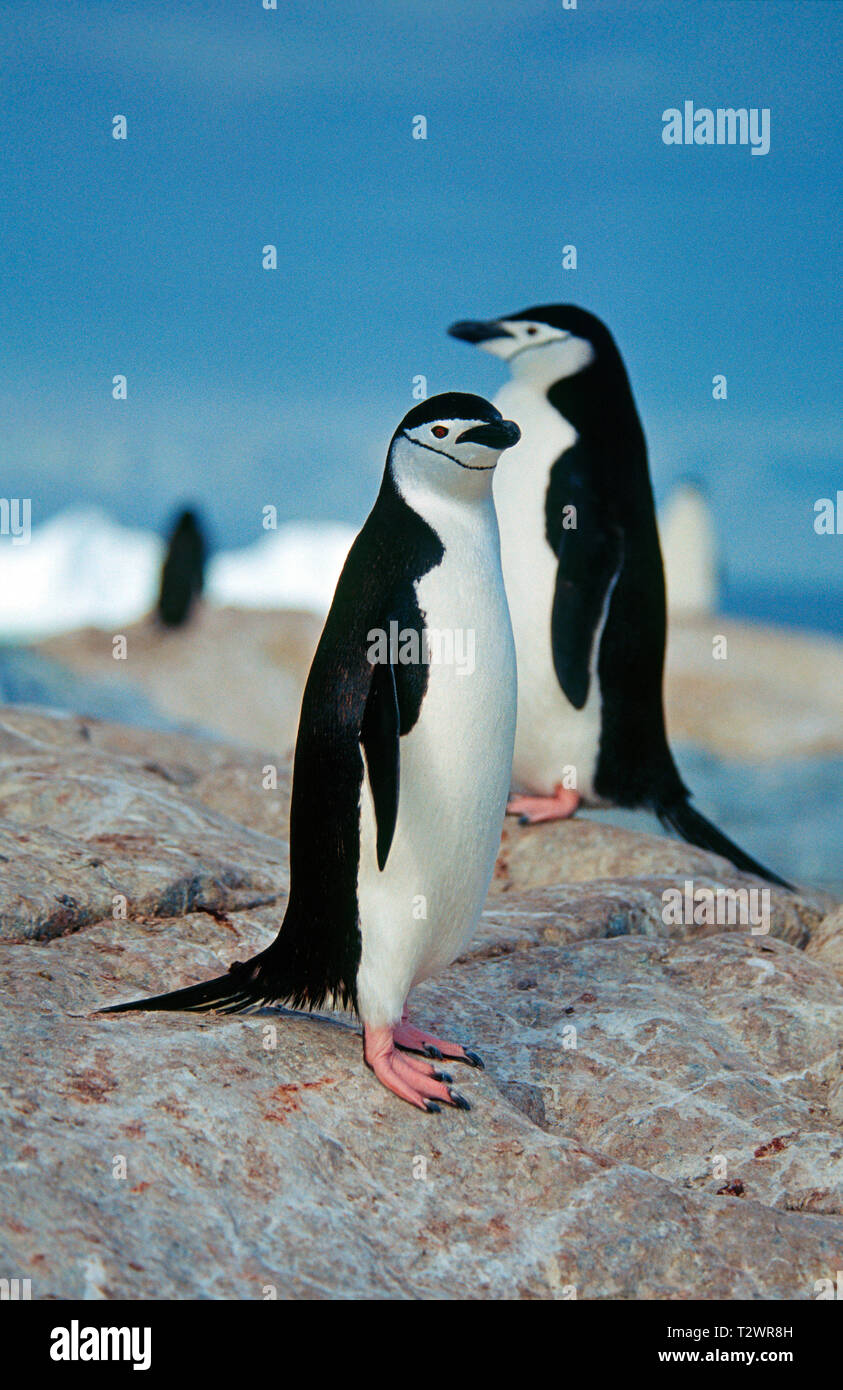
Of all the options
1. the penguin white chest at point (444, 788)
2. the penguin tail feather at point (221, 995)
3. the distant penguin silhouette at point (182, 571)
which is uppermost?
the distant penguin silhouette at point (182, 571)

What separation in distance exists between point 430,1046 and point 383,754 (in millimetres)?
678

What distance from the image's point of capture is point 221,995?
2.91 metres

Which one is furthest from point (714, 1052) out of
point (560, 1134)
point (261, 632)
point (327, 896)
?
point (261, 632)

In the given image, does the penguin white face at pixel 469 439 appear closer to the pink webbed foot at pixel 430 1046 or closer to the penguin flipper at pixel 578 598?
the pink webbed foot at pixel 430 1046

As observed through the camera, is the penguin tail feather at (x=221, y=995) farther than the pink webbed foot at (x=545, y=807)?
No

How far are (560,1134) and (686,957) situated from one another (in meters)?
0.87

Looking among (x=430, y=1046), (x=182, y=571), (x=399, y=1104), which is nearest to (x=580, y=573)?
(x=430, y=1046)

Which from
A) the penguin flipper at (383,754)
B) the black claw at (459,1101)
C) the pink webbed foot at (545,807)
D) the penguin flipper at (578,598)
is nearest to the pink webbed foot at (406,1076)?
the black claw at (459,1101)

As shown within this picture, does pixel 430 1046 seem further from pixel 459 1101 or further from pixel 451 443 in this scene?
pixel 451 443

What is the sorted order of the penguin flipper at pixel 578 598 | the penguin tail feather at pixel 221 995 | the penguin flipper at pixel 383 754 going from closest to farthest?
the penguin flipper at pixel 383 754 < the penguin tail feather at pixel 221 995 < the penguin flipper at pixel 578 598

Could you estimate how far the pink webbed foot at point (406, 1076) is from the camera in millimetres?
2695

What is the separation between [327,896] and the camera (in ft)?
9.18

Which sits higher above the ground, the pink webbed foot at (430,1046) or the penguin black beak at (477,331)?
the penguin black beak at (477,331)

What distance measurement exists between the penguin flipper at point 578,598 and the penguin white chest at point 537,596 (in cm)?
3
